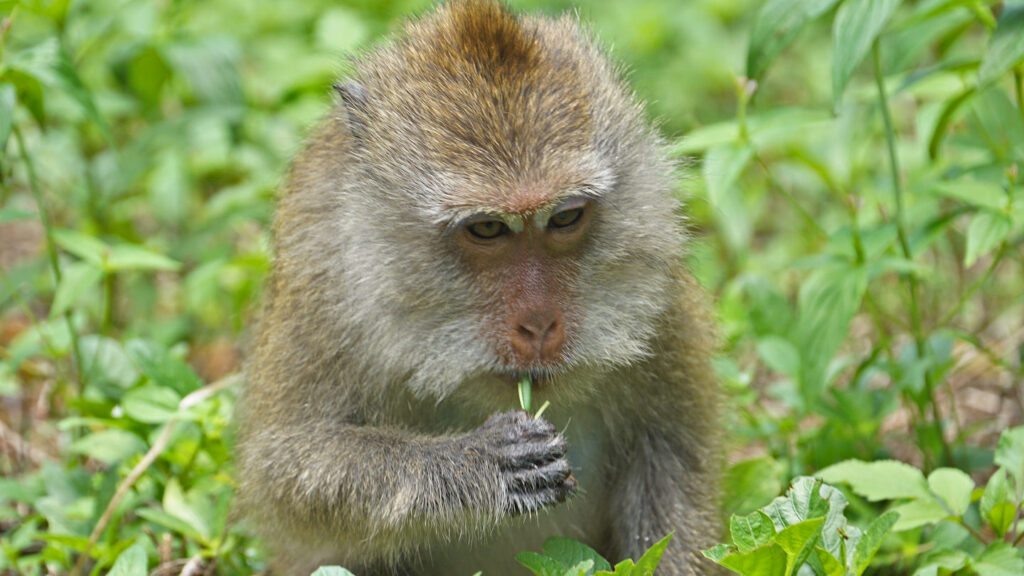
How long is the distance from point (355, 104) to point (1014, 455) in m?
2.32

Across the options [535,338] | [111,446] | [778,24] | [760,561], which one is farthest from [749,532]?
[111,446]

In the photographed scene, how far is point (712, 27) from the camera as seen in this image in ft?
28.5

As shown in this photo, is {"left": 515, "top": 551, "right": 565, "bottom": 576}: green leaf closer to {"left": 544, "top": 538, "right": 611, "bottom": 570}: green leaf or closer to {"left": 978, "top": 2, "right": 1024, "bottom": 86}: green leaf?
{"left": 544, "top": 538, "right": 611, "bottom": 570}: green leaf

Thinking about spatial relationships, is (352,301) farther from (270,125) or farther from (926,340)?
(270,125)

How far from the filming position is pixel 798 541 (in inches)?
116

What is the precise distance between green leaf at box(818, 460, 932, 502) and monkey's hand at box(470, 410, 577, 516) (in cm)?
86

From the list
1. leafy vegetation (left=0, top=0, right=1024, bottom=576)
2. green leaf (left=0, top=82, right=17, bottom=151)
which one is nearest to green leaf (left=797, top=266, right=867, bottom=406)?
leafy vegetation (left=0, top=0, right=1024, bottom=576)

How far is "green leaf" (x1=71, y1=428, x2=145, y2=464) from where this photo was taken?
14.2 feet

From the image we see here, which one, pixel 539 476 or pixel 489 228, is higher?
pixel 489 228

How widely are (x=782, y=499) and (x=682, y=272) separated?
1.15m

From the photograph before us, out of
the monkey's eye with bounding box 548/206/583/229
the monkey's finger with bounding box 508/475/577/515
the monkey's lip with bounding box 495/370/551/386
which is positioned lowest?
the monkey's finger with bounding box 508/475/577/515

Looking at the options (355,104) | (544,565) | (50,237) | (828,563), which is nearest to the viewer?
(828,563)

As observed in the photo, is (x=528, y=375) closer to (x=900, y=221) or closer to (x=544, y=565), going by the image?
(x=544, y=565)

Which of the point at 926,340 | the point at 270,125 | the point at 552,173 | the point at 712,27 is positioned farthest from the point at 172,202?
the point at 712,27
